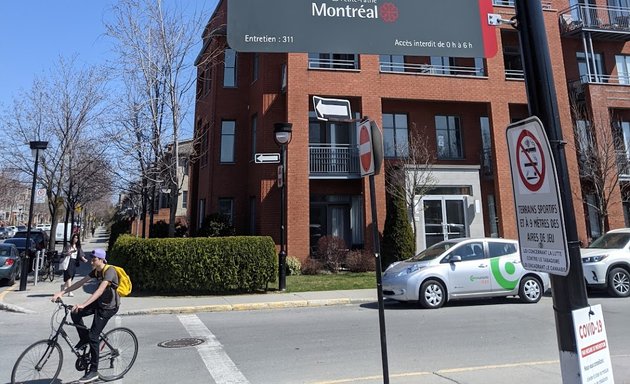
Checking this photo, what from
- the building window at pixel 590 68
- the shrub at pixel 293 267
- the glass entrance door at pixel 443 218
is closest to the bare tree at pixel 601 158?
the building window at pixel 590 68

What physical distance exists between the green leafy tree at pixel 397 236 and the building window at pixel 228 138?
8.62m

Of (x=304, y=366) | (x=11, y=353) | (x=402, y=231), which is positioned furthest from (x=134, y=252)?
(x=402, y=231)

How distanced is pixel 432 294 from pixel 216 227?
33.5 ft

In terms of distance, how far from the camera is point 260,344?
24.2ft

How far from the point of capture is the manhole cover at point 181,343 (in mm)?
7361

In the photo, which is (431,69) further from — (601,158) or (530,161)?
Answer: (530,161)

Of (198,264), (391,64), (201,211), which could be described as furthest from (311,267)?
(391,64)

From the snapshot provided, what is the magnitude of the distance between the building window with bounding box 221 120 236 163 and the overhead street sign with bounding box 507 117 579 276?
63.0 ft

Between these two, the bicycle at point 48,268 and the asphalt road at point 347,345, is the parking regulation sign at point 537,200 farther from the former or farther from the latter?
the bicycle at point 48,268

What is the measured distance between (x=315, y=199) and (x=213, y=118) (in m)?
6.49

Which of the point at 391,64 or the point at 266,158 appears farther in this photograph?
the point at 391,64

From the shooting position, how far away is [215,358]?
21.4 feet

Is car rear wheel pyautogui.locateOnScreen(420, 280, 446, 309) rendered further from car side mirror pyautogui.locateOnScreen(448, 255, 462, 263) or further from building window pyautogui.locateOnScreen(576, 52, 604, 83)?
building window pyautogui.locateOnScreen(576, 52, 604, 83)

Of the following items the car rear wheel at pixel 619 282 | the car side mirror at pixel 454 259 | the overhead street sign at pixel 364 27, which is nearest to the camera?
the overhead street sign at pixel 364 27
